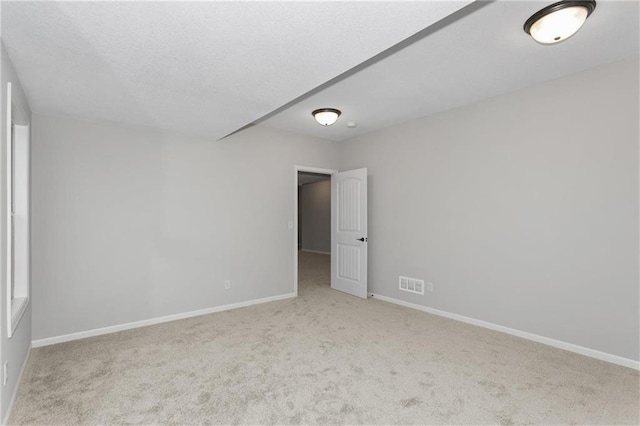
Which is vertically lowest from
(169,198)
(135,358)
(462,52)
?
(135,358)

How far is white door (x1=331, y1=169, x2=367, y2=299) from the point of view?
16.5ft

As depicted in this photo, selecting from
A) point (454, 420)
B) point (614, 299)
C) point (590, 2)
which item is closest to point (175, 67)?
point (590, 2)

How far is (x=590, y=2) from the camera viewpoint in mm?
2041

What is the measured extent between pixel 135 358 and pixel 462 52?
387 centimetres

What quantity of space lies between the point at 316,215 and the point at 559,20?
29.8 ft

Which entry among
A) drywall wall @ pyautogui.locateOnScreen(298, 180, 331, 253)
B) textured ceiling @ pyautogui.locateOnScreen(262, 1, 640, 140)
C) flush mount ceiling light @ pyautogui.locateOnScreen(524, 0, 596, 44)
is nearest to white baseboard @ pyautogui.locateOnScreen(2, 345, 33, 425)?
textured ceiling @ pyautogui.locateOnScreen(262, 1, 640, 140)

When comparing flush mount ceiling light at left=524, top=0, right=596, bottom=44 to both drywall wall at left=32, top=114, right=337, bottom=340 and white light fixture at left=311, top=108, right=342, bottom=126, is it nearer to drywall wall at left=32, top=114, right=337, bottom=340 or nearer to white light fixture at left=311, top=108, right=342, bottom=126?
white light fixture at left=311, top=108, right=342, bottom=126

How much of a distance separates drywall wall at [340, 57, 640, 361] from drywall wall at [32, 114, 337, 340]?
197 cm

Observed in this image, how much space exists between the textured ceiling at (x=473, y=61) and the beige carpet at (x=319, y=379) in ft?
8.54

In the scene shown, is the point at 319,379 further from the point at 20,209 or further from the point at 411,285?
the point at 20,209

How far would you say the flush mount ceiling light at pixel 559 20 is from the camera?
2045 mm

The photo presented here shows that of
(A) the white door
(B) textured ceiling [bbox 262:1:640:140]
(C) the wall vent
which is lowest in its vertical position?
(C) the wall vent

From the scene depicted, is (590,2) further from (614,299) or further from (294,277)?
(294,277)

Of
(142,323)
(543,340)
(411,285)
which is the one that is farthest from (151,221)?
(543,340)
